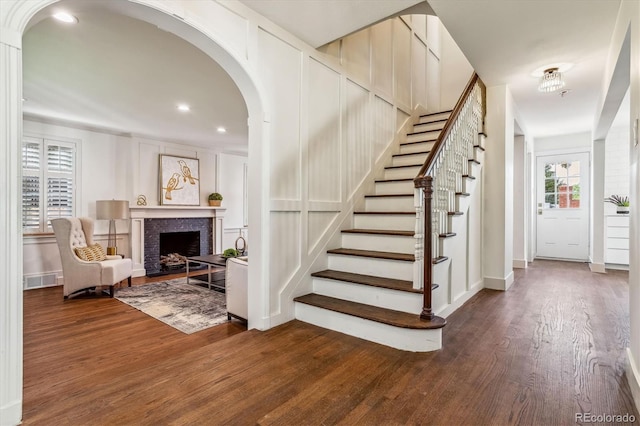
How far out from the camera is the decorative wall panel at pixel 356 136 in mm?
3605

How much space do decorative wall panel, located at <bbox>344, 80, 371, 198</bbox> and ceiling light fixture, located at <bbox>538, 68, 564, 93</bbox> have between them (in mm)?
1953

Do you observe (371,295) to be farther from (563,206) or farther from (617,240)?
(563,206)

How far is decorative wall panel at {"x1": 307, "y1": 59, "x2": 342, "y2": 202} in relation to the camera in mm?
3119

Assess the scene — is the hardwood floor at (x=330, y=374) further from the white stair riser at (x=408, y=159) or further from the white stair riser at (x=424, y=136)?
the white stair riser at (x=424, y=136)

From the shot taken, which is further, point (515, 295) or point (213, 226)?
point (213, 226)

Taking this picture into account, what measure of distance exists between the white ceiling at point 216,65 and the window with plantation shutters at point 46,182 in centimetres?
50

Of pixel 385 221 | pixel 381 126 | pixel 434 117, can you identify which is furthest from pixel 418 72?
pixel 385 221

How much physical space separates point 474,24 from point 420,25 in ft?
10.3

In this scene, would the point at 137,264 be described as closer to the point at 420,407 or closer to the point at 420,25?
the point at 420,407

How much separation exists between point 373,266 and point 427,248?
0.74 m

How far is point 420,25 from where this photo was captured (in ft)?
17.9

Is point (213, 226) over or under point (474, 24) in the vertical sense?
under

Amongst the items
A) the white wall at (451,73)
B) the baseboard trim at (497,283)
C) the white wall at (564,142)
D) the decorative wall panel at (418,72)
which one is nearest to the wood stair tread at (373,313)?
the baseboard trim at (497,283)

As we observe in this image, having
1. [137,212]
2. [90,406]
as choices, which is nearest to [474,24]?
[90,406]
